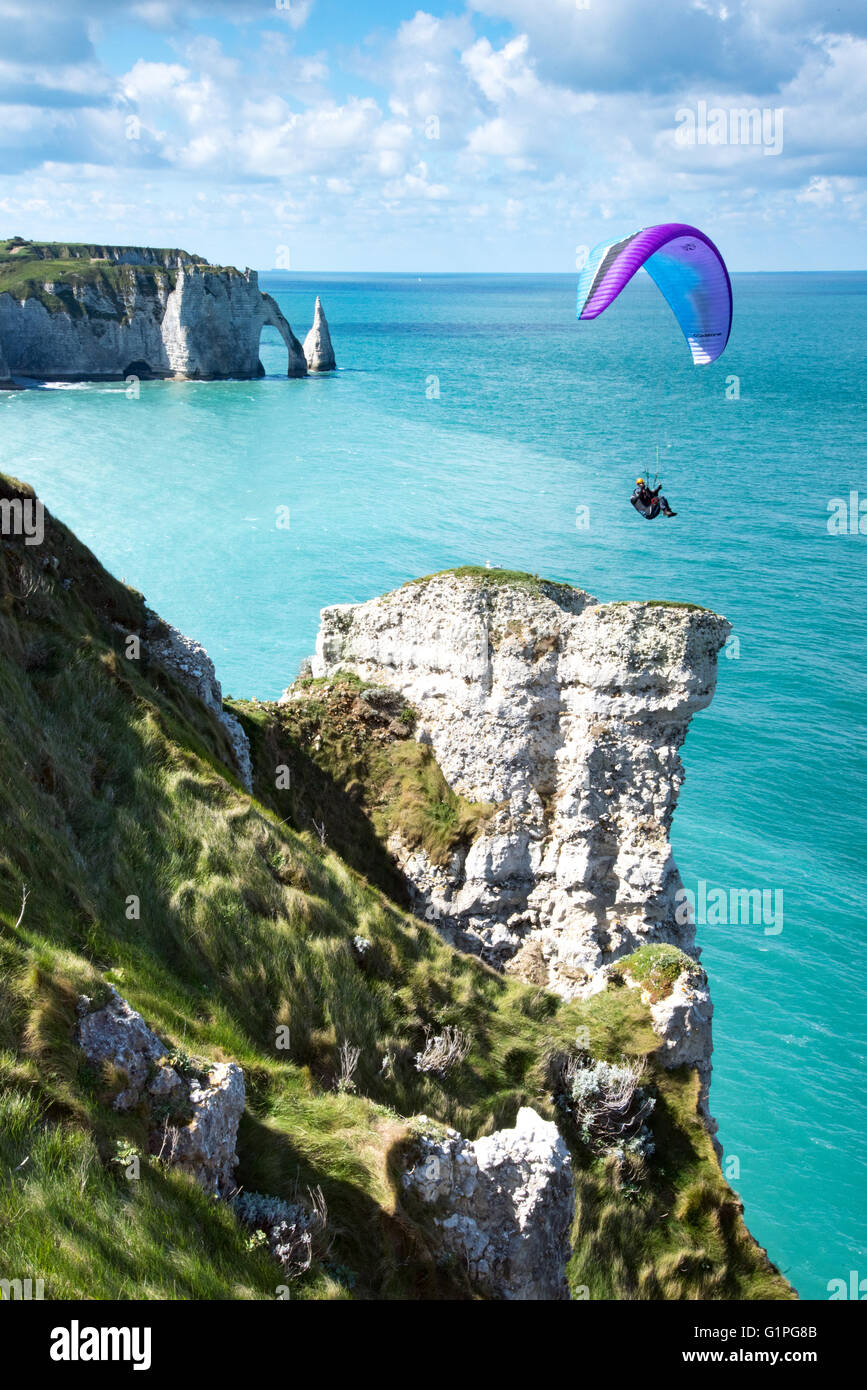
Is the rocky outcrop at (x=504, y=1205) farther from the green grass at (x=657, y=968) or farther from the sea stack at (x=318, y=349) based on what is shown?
the sea stack at (x=318, y=349)

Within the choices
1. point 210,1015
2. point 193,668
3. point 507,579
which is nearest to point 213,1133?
point 210,1015

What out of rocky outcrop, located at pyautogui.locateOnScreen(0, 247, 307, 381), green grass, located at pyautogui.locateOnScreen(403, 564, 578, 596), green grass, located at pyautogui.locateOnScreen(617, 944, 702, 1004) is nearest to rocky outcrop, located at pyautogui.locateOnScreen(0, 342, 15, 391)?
rocky outcrop, located at pyautogui.locateOnScreen(0, 247, 307, 381)

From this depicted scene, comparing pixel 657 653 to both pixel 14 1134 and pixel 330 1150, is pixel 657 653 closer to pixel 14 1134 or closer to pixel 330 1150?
pixel 330 1150

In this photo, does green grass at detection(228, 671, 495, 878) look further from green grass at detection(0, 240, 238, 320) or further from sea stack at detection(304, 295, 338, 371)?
sea stack at detection(304, 295, 338, 371)

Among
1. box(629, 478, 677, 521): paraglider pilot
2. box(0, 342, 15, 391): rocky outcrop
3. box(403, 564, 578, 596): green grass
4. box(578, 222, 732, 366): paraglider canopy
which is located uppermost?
box(0, 342, 15, 391): rocky outcrop

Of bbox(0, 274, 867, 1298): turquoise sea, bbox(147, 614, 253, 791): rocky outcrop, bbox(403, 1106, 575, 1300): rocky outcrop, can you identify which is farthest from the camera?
bbox(0, 274, 867, 1298): turquoise sea

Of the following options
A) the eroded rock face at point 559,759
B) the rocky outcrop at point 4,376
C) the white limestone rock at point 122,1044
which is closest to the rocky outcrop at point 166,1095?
the white limestone rock at point 122,1044
